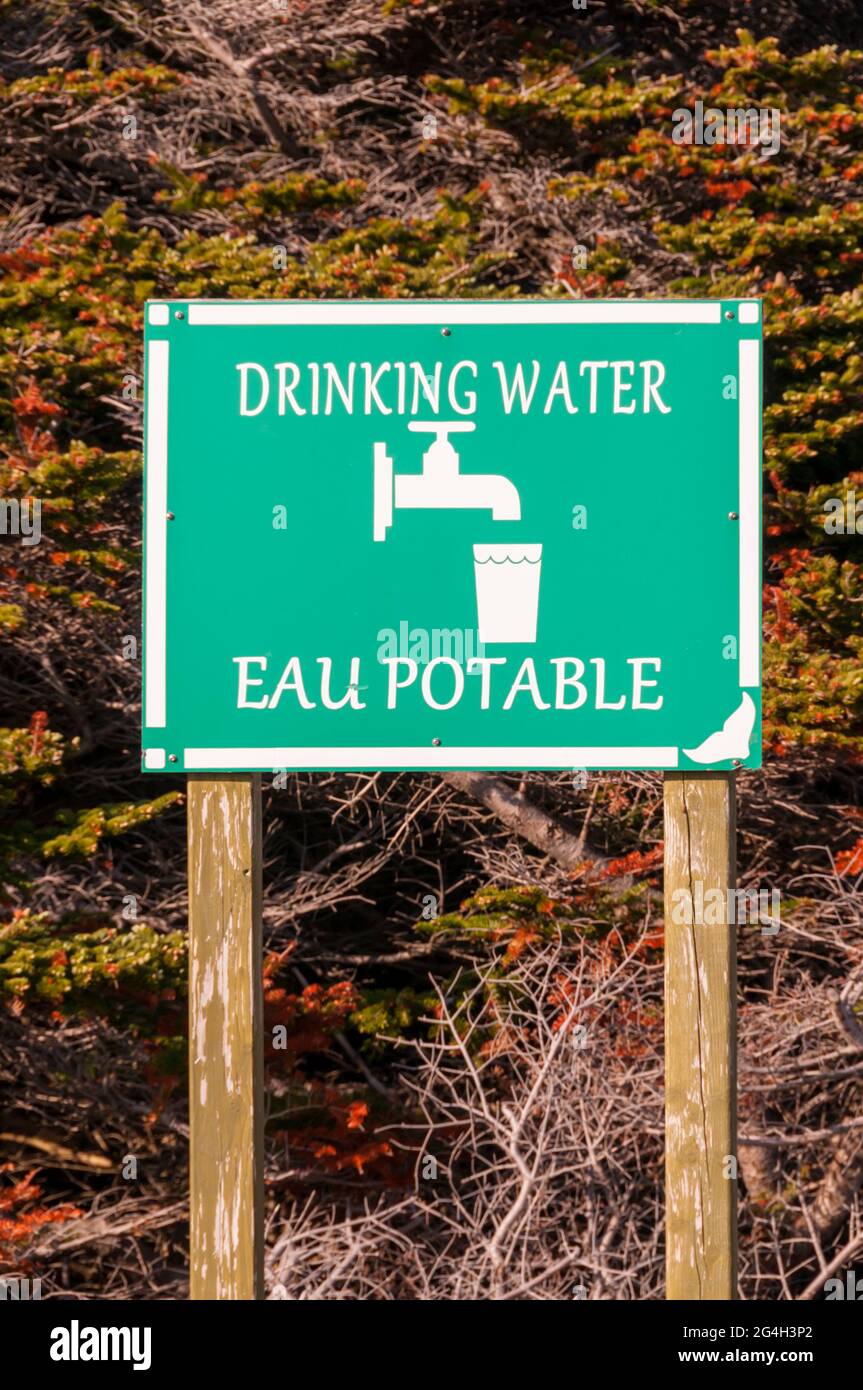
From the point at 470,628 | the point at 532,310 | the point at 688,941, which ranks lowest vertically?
the point at 688,941

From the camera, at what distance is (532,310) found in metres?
2.41

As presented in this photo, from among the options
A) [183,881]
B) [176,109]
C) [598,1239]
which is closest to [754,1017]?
[598,1239]

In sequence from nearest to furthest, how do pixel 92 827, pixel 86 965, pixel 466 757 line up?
pixel 466 757 → pixel 86 965 → pixel 92 827

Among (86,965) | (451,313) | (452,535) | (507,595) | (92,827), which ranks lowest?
(86,965)

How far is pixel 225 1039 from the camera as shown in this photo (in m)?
2.42

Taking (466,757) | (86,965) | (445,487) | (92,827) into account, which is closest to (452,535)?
(445,487)

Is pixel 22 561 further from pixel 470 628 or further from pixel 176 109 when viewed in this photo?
pixel 470 628

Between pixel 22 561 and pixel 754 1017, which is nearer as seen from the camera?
pixel 754 1017

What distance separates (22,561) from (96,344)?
1104 mm

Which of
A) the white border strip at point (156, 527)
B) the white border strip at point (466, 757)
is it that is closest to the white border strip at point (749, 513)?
the white border strip at point (466, 757)

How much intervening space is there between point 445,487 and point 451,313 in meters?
0.34

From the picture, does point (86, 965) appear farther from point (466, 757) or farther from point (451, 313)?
point (451, 313)

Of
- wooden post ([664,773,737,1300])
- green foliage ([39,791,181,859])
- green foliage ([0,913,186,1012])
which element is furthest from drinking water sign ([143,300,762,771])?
green foliage ([39,791,181,859])

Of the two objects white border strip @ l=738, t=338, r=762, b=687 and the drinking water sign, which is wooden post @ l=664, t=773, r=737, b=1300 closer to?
the drinking water sign
